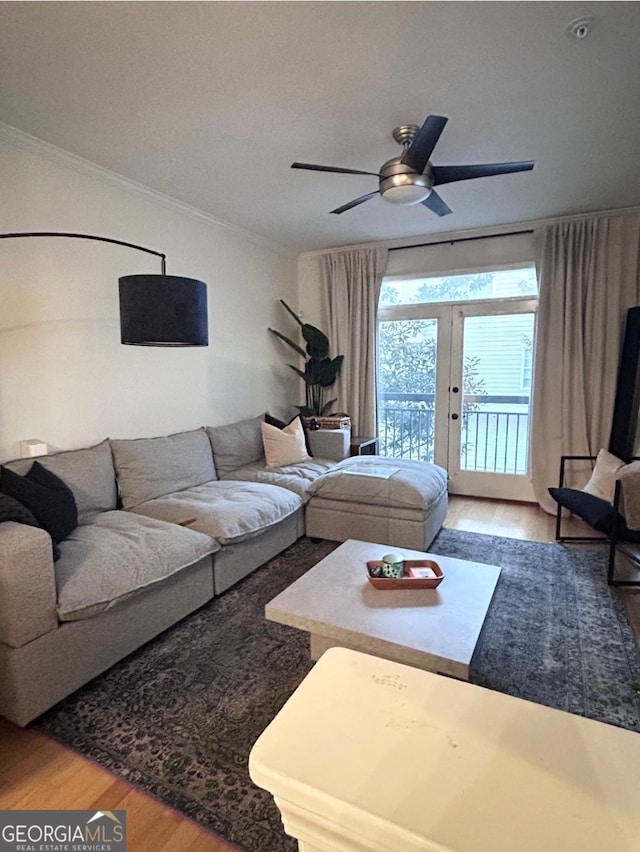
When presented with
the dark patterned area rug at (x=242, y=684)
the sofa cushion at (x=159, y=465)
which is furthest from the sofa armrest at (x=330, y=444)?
the dark patterned area rug at (x=242, y=684)

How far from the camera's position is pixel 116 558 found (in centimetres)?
211

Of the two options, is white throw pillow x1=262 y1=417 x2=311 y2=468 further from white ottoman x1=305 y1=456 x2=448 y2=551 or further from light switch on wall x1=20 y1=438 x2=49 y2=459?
light switch on wall x1=20 y1=438 x2=49 y2=459

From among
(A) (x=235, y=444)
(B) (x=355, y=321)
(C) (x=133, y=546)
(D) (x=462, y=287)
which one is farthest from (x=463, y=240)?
(C) (x=133, y=546)

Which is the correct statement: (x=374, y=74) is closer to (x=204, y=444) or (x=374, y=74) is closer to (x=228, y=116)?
(x=228, y=116)

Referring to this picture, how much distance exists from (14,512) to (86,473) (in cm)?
84

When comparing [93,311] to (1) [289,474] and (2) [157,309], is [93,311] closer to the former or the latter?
(2) [157,309]

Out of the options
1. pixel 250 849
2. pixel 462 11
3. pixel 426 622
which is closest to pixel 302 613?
pixel 426 622

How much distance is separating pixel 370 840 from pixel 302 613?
1.51 metres

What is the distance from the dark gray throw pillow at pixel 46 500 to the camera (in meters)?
2.14

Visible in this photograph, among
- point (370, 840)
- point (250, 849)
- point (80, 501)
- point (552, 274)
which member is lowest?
point (250, 849)

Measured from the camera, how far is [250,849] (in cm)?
133

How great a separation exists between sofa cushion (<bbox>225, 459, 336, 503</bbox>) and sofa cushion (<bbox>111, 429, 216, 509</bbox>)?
267 millimetres

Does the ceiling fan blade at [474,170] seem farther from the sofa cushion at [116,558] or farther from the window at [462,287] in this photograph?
the sofa cushion at [116,558]

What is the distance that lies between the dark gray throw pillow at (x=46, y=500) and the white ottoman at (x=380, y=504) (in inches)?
66.4
